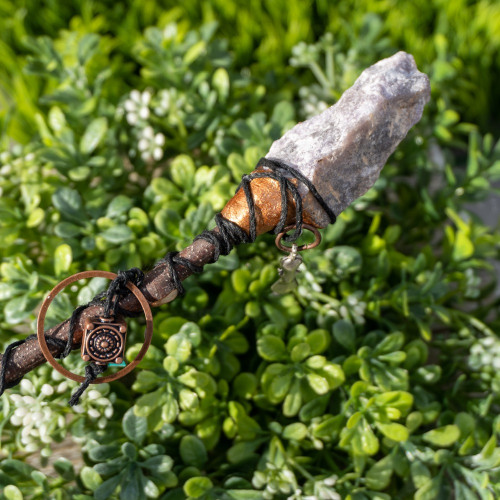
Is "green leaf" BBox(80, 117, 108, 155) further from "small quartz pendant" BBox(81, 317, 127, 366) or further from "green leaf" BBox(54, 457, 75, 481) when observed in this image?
"green leaf" BBox(54, 457, 75, 481)

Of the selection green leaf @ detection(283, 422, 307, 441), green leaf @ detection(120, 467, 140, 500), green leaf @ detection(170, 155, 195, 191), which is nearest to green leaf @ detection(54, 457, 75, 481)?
green leaf @ detection(120, 467, 140, 500)

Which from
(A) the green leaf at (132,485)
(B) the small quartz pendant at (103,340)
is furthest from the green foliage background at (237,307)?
(B) the small quartz pendant at (103,340)

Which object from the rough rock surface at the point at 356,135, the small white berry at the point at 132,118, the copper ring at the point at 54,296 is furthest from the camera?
the small white berry at the point at 132,118

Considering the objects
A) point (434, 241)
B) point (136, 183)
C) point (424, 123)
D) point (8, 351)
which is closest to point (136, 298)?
point (8, 351)

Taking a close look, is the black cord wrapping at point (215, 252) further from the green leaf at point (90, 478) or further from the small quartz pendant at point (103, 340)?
the green leaf at point (90, 478)

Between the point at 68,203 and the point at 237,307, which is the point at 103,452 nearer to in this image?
the point at 237,307

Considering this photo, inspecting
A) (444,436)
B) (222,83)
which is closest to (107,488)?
(444,436)
